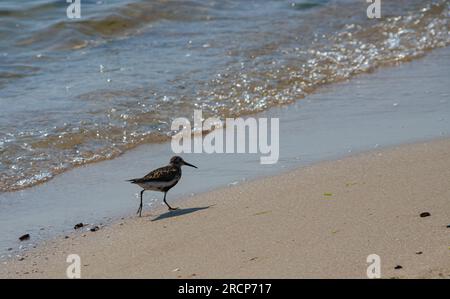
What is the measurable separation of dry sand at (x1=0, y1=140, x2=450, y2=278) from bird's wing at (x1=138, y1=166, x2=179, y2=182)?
258mm

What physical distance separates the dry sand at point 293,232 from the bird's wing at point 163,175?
26 cm

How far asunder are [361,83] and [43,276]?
6393 millimetres

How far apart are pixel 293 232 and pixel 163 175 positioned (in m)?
1.55

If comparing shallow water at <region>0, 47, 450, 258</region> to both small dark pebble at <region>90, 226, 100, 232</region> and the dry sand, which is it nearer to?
small dark pebble at <region>90, 226, 100, 232</region>

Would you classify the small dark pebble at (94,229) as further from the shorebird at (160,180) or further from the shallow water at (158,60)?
the shallow water at (158,60)

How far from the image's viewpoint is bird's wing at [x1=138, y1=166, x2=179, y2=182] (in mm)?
7117

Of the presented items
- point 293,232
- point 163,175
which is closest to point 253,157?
point 163,175

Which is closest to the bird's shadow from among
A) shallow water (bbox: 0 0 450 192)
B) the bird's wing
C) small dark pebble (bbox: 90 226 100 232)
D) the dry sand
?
the dry sand

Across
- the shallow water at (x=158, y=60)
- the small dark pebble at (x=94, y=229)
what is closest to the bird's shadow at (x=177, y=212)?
the small dark pebble at (x=94, y=229)

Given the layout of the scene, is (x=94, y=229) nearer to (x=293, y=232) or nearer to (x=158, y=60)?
(x=293, y=232)

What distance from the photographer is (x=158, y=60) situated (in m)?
12.7

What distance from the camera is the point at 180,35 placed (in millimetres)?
14477

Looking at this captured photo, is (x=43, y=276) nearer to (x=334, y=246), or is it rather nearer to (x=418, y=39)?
(x=334, y=246)

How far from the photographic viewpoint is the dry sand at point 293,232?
5.39m
